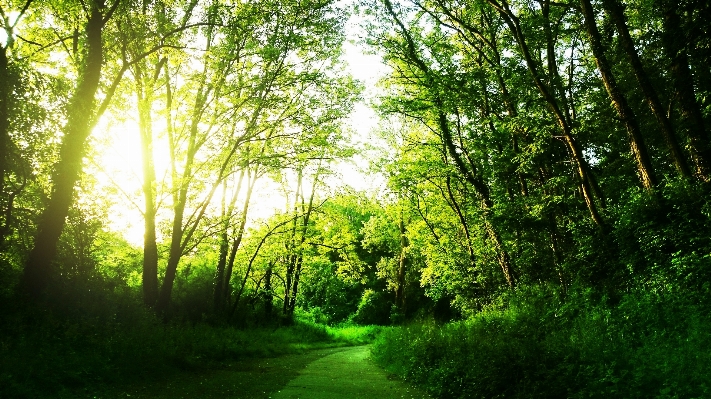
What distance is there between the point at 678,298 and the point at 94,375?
10.4 m

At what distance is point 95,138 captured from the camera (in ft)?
41.0

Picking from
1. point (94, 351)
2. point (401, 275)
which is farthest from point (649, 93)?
point (401, 275)

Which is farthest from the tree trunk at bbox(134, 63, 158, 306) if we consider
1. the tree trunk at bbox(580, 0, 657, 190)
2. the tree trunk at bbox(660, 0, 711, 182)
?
the tree trunk at bbox(660, 0, 711, 182)

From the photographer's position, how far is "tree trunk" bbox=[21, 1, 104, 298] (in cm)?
991

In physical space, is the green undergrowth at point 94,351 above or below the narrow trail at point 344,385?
above

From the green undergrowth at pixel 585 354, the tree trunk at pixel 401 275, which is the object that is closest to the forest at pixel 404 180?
the green undergrowth at pixel 585 354

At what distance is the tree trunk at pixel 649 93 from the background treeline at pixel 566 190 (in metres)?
0.04

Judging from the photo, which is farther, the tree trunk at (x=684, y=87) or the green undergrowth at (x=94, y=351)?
the tree trunk at (x=684, y=87)

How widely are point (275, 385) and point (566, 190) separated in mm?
10839

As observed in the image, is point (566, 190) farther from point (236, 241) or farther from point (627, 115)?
point (236, 241)

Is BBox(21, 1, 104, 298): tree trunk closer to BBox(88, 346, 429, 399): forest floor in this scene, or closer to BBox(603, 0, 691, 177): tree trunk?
BBox(88, 346, 429, 399): forest floor

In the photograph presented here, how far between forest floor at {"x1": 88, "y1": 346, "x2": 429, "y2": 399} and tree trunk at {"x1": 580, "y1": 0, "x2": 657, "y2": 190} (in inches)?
277

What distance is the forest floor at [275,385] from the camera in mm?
8008

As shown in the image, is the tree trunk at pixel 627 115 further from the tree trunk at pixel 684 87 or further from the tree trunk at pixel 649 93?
the tree trunk at pixel 684 87
